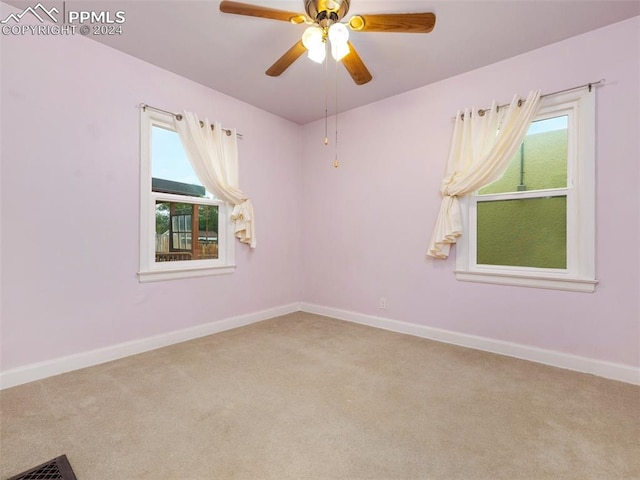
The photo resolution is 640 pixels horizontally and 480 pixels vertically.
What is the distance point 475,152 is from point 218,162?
2.59 meters

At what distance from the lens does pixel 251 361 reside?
2555 mm

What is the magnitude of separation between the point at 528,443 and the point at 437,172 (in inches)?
92.4

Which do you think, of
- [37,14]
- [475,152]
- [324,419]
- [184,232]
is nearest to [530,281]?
[475,152]

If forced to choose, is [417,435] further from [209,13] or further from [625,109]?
[209,13]

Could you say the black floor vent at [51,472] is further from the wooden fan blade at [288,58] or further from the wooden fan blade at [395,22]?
the wooden fan blade at [395,22]

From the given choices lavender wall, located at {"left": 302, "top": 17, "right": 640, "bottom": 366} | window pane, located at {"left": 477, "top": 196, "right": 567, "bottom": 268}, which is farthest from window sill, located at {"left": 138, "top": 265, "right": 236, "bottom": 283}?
window pane, located at {"left": 477, "top": 196, "right": 567, "bottom": 268}

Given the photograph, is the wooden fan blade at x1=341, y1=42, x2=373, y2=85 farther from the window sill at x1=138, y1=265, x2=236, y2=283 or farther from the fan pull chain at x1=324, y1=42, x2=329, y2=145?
the window sill at x1=138, y1=265, x2=236, y2=283

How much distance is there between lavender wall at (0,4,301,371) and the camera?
2.12m

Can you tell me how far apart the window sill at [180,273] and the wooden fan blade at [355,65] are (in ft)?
7.71

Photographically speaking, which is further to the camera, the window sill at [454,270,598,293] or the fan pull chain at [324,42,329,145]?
the fan pull chain at [324,42,329,145]

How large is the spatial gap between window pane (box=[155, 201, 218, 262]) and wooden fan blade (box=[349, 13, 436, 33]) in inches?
91.0

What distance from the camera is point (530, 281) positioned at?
8.55 feet

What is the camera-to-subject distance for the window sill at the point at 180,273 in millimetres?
2774

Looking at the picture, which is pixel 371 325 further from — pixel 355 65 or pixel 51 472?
pixel 51 472
